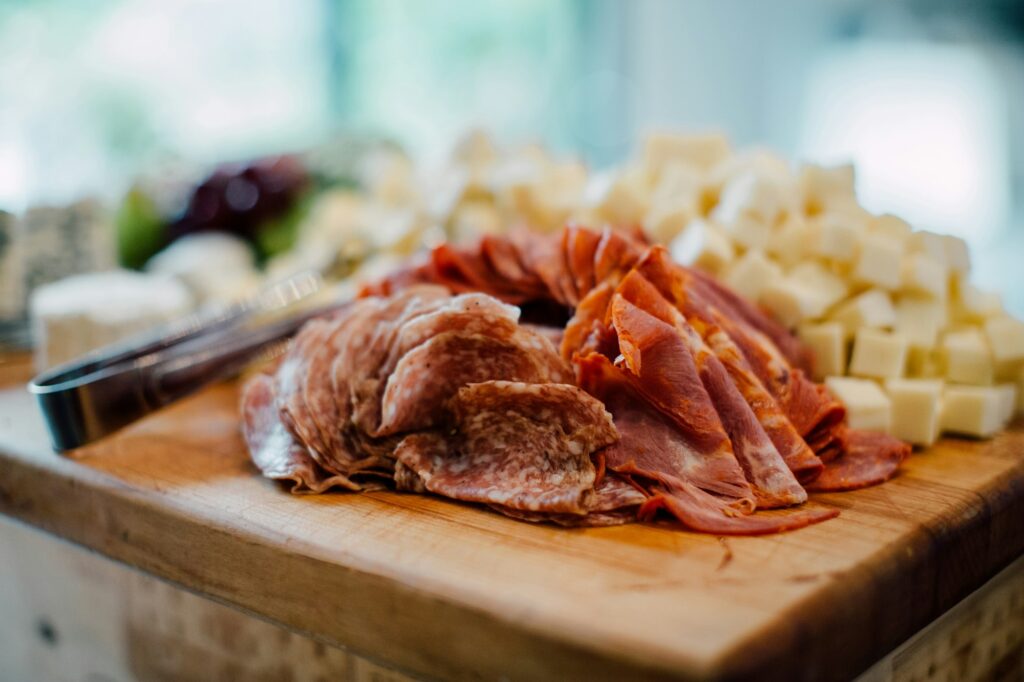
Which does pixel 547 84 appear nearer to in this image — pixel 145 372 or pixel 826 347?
pixel 826 347

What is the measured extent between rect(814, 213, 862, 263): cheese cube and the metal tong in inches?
32.9

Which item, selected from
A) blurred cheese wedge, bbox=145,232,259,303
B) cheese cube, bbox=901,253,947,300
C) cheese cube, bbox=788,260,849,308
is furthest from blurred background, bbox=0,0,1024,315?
cheese cube, bbox=901,253,947,300

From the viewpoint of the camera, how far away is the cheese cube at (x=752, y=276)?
1492 millimetres

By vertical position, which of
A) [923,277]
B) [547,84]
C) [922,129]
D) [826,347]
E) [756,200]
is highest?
[547,84]

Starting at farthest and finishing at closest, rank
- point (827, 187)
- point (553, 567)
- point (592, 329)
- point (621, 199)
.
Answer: point (621, 199), point (827, 187), point (592, 329), point (553, 567)

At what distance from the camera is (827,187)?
1.60 meters

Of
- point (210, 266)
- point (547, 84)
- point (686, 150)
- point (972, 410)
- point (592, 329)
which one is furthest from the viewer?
point (547, 84)

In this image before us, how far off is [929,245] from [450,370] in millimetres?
836

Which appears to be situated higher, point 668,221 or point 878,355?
point 668,221

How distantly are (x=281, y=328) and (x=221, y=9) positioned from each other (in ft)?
10.2

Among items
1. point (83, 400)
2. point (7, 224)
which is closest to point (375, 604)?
point (83, 400)

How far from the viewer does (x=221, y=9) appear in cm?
419

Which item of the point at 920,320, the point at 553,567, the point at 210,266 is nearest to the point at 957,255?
the point at 920,320

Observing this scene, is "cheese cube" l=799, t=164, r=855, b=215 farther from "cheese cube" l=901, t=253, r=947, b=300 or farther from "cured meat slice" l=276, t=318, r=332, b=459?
"cured meat slice" l=276, t=318, r=332, b=459
